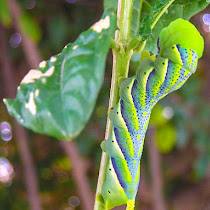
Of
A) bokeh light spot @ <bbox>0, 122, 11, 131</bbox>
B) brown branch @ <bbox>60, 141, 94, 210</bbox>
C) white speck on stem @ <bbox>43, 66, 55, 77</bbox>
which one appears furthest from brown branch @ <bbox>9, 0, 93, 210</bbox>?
white speck on stem @ <bbox>43, 66, 55, 77</bbox>

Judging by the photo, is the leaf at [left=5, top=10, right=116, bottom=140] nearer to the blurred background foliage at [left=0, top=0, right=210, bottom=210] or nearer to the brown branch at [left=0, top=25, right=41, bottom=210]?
the blurred background foliage at [left=0, top=0, right=210, bottom=210]

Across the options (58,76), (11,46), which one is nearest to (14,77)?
(11,46)

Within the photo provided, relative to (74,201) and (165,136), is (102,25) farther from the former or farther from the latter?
(74,201)

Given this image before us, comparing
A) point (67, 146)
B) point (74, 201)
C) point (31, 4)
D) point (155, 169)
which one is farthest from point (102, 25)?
point (74, 201)

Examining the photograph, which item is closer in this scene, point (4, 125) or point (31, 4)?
point (31, 4)

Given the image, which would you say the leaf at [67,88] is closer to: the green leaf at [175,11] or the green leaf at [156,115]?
the green leaf at [175,11]
